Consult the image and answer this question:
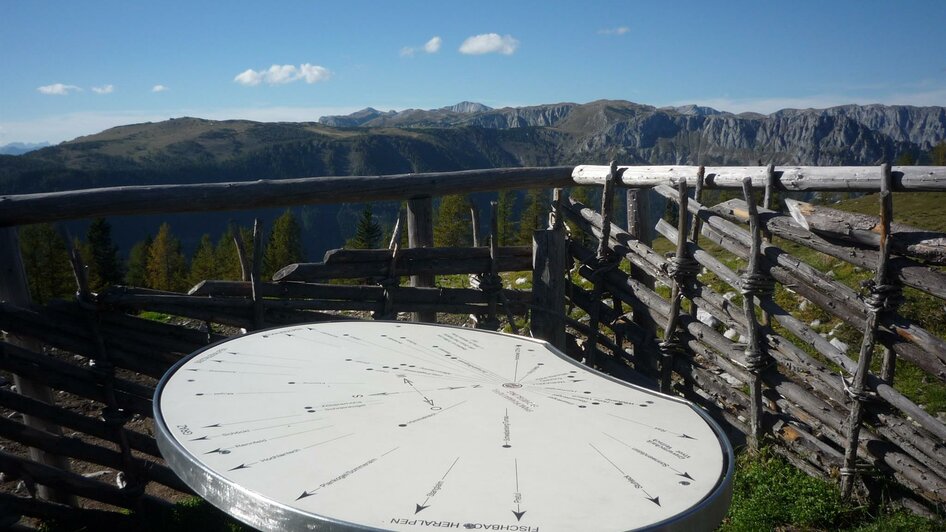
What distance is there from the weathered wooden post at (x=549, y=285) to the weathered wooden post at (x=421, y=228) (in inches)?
34.2

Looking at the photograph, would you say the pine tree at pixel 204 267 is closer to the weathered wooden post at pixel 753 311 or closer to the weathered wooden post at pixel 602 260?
the weathered wooden post at pixel 602 260

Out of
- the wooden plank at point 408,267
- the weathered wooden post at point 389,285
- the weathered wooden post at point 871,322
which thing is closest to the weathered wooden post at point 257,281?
the wooden plank at point 408,267

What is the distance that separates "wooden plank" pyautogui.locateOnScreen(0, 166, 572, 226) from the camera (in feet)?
12.7

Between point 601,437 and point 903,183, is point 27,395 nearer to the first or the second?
point 601,437

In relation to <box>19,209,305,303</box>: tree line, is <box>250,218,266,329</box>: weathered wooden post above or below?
above

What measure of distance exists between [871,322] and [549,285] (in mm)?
2269

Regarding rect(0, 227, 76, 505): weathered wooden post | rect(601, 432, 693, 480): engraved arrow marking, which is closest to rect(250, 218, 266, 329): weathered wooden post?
rect(0, 227, 76, 505): weathered wooden post

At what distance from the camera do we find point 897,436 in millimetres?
3537

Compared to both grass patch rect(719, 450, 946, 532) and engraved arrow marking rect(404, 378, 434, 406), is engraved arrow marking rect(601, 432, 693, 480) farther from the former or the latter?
grass patch rect(719, 450, 946, 532)

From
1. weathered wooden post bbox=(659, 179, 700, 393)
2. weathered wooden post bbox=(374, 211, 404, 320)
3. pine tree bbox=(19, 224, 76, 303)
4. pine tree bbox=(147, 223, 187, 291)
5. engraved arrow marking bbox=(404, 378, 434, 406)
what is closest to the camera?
engraved arrow marking bbox=(404, 378, 434, 406)

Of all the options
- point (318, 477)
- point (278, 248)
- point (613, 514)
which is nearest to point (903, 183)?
point (613, 514)

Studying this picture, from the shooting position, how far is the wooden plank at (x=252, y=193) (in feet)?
12.7

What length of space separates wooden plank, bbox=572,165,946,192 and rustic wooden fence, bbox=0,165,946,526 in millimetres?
12

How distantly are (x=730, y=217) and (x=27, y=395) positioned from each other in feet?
15.8
